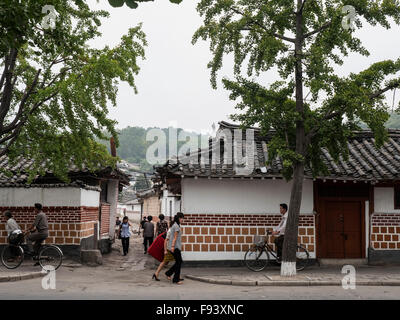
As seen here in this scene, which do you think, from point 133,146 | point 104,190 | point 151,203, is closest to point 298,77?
point 104,190

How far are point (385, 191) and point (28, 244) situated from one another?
1239 centimetres

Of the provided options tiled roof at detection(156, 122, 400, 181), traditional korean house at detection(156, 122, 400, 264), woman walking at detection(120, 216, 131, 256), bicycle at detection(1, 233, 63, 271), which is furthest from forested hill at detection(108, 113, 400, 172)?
bicycle at detection(1, 233, 63, 271)

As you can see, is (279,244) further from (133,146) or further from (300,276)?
(133,146)

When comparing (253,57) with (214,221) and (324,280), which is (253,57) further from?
(324,280)

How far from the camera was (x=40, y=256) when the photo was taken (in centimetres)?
1466

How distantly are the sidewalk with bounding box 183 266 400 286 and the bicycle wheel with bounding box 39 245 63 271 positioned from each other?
152 inches

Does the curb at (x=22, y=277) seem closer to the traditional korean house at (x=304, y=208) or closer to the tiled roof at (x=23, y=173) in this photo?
the tiled roof at (x=23, y=173)

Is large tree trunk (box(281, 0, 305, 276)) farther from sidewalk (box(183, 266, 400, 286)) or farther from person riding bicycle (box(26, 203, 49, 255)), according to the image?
person riding bicycle (box(26, 203, 49, 255))

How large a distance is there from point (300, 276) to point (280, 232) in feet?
5.66

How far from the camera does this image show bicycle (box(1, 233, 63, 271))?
14.7m

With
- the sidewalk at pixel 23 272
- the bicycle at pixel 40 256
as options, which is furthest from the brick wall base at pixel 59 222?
the bicycle at pixel 40 256

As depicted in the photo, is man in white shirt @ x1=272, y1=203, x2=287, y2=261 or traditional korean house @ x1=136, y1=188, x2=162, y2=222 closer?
man in white shirt @ x1=272, y1=203, x2=287, y2=261

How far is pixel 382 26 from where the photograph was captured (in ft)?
43.5
